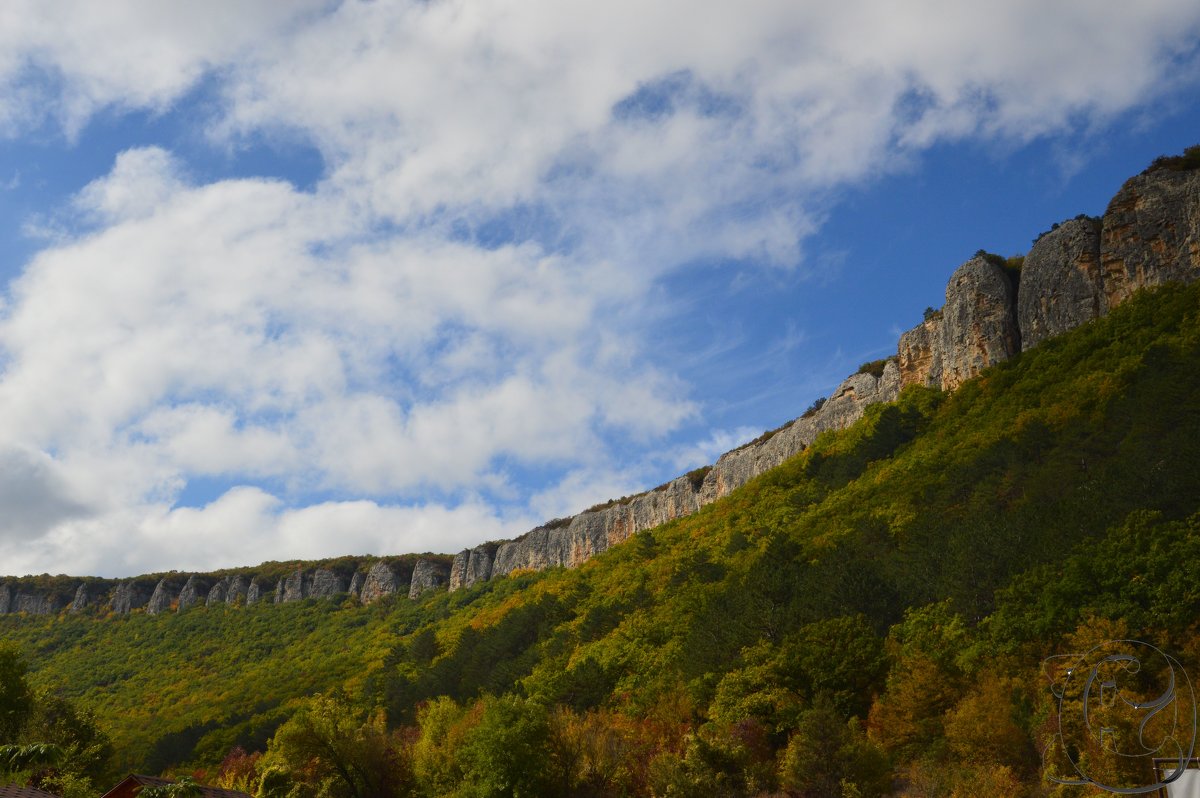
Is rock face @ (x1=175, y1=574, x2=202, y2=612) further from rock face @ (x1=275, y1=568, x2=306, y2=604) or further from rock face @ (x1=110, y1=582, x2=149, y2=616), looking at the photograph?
rock face @ (x1=275, y1=568, x2=306, y2=604)

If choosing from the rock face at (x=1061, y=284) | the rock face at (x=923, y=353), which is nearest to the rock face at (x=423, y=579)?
the rock face at (x=923, y=353)

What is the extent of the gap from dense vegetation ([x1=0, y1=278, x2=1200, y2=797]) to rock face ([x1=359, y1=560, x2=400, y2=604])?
46215 mm

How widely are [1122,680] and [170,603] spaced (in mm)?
129618

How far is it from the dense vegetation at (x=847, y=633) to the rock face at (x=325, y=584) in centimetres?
4946

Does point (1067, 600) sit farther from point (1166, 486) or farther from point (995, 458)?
point (995, 458)

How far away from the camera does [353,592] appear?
126m

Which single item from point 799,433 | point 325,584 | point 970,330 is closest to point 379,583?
point 325,584

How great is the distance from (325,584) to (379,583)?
9220 millimetres

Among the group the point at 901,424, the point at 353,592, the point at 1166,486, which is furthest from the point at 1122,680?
the point at 353,592

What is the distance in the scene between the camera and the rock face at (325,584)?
125481mm

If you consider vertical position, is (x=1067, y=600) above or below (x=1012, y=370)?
below

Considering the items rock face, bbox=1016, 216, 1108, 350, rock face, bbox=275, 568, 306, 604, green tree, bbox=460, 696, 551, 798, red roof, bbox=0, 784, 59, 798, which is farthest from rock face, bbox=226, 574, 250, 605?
rock face, bbox=1016, 216, 1108, 350

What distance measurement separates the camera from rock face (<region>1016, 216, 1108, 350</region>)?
57.6 meters

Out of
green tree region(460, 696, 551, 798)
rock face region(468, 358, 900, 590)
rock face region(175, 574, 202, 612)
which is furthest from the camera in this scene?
rock face region(175, 574, 202, 612)
